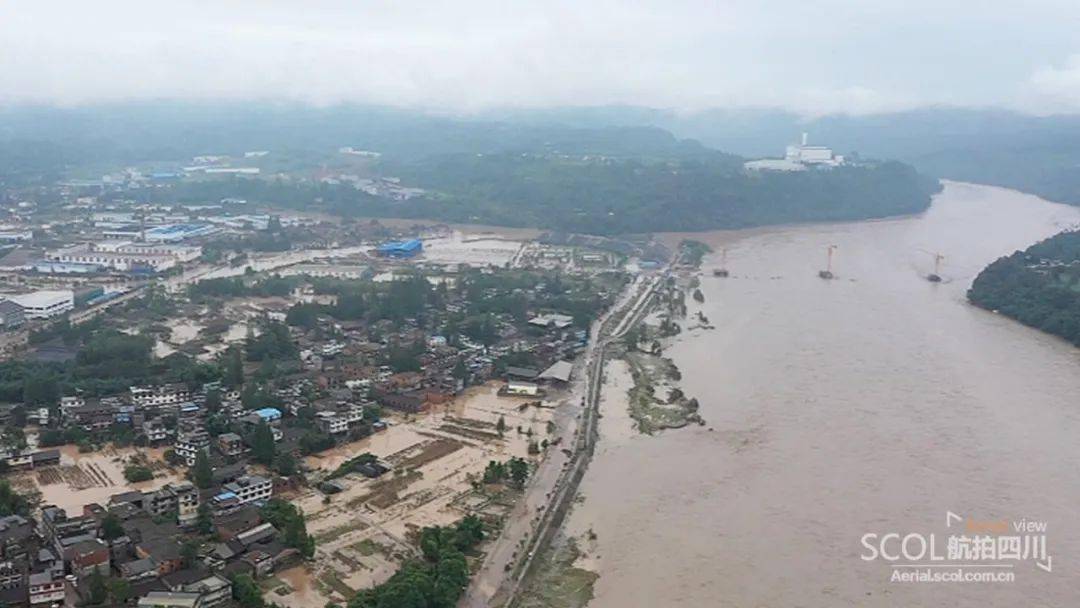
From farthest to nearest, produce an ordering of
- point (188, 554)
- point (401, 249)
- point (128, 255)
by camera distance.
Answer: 1. point (401, 249)
2. point (128, 255)
3. point (188, 554)

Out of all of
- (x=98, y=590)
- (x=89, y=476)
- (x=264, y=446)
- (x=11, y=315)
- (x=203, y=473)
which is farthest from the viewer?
(x=11, y=315)

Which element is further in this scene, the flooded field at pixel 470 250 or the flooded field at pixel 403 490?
the flooded field at pixel 470 250

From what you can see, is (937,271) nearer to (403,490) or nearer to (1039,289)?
(1039,289)

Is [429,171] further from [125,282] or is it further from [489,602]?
[489,602]

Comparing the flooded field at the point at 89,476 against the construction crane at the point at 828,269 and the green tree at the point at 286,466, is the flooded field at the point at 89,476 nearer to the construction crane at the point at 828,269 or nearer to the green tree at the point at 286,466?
the green tree at the point at 286,466

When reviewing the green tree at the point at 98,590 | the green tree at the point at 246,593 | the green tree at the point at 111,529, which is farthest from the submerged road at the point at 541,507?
the green tree at the point at 111,529

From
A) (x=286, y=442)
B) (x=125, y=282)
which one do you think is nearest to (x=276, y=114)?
(x=125, y=282)

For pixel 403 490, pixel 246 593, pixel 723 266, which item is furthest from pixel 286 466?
pixel 723 266
